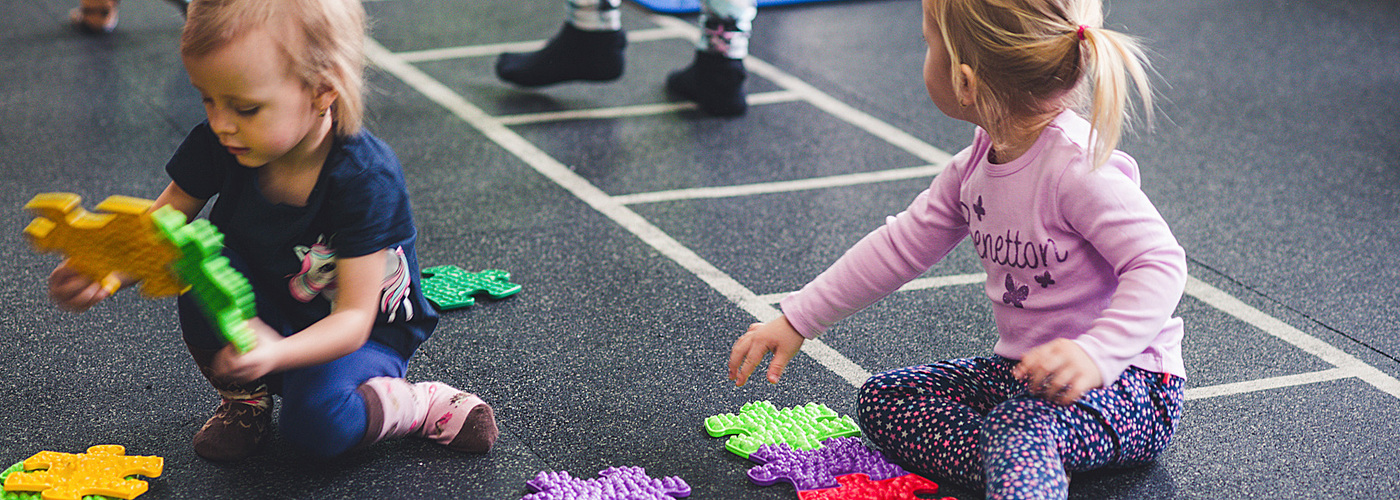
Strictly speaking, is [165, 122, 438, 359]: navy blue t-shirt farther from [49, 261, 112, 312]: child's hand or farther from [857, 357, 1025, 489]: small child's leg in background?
[857, 357, 1025, 489]: small child's leg in background

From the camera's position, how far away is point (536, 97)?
4.76 metres

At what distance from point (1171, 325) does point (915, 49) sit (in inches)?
141

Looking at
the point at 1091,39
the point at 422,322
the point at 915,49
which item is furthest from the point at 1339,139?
the point at 422,322

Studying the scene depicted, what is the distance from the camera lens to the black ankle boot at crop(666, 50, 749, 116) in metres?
4.48

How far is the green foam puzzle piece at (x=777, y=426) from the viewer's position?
2244mm

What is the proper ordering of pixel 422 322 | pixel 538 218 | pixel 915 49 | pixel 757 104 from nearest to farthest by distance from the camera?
pixel 422 322
pixel 538 218
pixel 757 104
pixel 915 49

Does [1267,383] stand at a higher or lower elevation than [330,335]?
lower

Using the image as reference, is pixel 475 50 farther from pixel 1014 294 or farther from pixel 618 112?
pixel 1014 294

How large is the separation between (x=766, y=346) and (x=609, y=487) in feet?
1.15

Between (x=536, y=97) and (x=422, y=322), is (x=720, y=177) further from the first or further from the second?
(x=422, y=322)

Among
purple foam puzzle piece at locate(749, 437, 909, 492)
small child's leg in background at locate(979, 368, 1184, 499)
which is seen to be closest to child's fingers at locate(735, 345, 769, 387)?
A: purple foam puzzle piece at locate(749, 437, 909, 492)

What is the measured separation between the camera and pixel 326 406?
2.00 metres

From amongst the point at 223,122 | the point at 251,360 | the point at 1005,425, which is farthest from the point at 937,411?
the point at 223,122

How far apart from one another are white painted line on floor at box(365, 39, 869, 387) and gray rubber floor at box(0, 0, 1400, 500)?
0.04 ft
